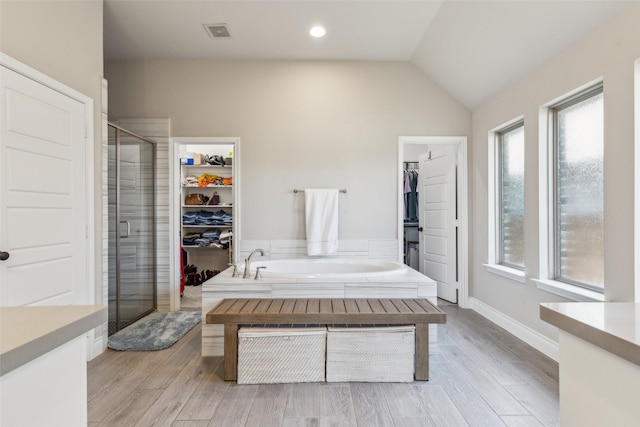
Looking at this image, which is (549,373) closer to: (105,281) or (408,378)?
(408,378)

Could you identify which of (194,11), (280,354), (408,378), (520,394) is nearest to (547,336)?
(520,394)

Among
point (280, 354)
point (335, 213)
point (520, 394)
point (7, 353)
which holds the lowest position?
point (520, 394)

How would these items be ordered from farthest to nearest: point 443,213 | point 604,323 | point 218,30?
point 443,213, point 218,30, point 604,323

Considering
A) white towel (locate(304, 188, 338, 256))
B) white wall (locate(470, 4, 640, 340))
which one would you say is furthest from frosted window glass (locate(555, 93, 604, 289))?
white towel (locate(304, 188, 338, 256))

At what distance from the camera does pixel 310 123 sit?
3.49 m

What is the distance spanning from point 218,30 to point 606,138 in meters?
3.01

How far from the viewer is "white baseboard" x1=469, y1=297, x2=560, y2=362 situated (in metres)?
2.27

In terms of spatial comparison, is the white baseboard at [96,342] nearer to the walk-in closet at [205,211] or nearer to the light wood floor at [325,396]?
the light wood floor at [325,396]

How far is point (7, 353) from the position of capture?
54cm

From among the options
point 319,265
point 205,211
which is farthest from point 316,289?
point 205,211

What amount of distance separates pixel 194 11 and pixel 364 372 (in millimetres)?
2995

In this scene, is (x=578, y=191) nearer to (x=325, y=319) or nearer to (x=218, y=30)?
(x=325, y=319)

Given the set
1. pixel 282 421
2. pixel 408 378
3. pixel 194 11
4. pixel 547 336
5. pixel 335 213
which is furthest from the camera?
pixel 335 213

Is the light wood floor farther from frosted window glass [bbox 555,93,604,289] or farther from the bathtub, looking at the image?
the bathtub
